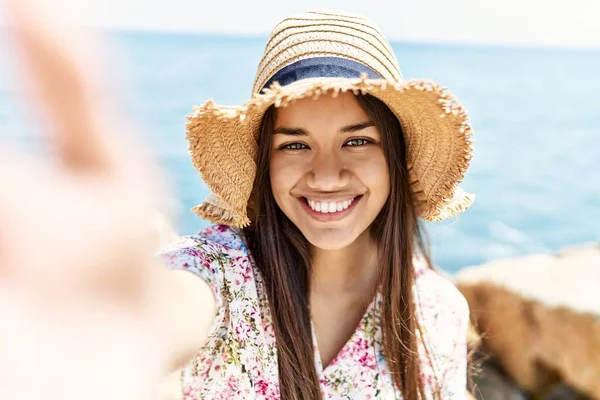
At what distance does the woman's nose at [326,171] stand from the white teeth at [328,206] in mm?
76

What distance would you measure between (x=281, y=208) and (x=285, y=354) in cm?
48

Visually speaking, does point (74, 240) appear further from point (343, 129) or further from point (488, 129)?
point (488, 129)

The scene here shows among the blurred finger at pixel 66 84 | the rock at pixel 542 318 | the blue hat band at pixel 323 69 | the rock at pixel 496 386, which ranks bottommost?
the rock at pixel 496 386

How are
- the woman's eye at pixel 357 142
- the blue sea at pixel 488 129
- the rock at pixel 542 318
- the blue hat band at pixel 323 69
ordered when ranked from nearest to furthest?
the blue hat band at pixel 323 69
the woman's eye at pixel 357 142
the rock at pixel 542 318
the blue sea at pixel 488 129

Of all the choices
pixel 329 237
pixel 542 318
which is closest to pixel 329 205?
pixel 329 237

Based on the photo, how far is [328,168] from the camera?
6.18 feet

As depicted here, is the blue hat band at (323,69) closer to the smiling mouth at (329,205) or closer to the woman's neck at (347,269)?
the smiling mouth at (329,205)

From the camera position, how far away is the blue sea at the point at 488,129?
13.2ft

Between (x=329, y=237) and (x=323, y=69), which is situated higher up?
(x=323, y=69)

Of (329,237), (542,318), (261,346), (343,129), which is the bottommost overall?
(542,318)

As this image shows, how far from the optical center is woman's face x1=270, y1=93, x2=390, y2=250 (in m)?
1.84

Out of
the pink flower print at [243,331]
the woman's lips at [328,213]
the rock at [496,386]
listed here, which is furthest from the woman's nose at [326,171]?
the rock at [496,386]

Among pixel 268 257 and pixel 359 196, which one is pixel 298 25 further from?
pixel 268 257

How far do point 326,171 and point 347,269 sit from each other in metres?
0.56
